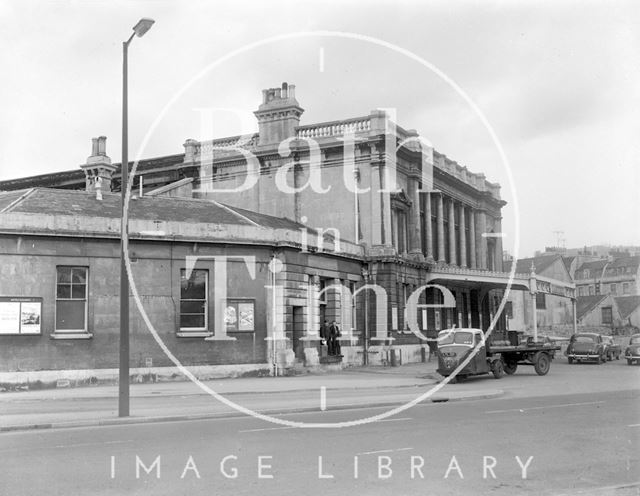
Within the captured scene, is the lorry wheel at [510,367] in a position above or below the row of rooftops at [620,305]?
below

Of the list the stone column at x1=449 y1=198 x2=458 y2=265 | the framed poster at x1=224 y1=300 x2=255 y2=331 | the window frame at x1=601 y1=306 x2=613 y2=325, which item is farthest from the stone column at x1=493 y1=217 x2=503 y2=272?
the window frame at x1=601 y1=306 x2=613 y2=325

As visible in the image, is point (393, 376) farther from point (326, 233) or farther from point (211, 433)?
point (211, 433)

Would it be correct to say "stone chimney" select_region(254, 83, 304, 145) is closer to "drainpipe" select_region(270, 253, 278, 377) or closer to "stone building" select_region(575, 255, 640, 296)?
Answer: "drainpipe" select_region(270, 253, 278, 377)

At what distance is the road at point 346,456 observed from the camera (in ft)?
27.7

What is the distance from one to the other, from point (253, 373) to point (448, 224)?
23.2 metres

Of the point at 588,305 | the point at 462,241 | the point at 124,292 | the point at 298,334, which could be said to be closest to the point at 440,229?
the point at 462,241

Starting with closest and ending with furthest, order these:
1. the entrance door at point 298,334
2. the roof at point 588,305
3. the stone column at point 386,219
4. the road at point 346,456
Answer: the road at point 346,456 < the entrance door at point 298,334 < the stone column at point 386,219 < the roof at point 588,305

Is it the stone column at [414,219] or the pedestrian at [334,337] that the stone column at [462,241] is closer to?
the stone column at [414,219]

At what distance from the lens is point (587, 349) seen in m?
37.4

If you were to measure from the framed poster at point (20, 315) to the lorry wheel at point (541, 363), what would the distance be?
18055 mm

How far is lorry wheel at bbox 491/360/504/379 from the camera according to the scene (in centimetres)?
2655

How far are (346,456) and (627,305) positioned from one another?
A: 88.5m

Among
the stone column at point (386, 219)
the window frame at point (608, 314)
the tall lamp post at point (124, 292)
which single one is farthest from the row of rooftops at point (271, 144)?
the window frame at point (608, 314)

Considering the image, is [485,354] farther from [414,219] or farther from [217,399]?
[414,219]
